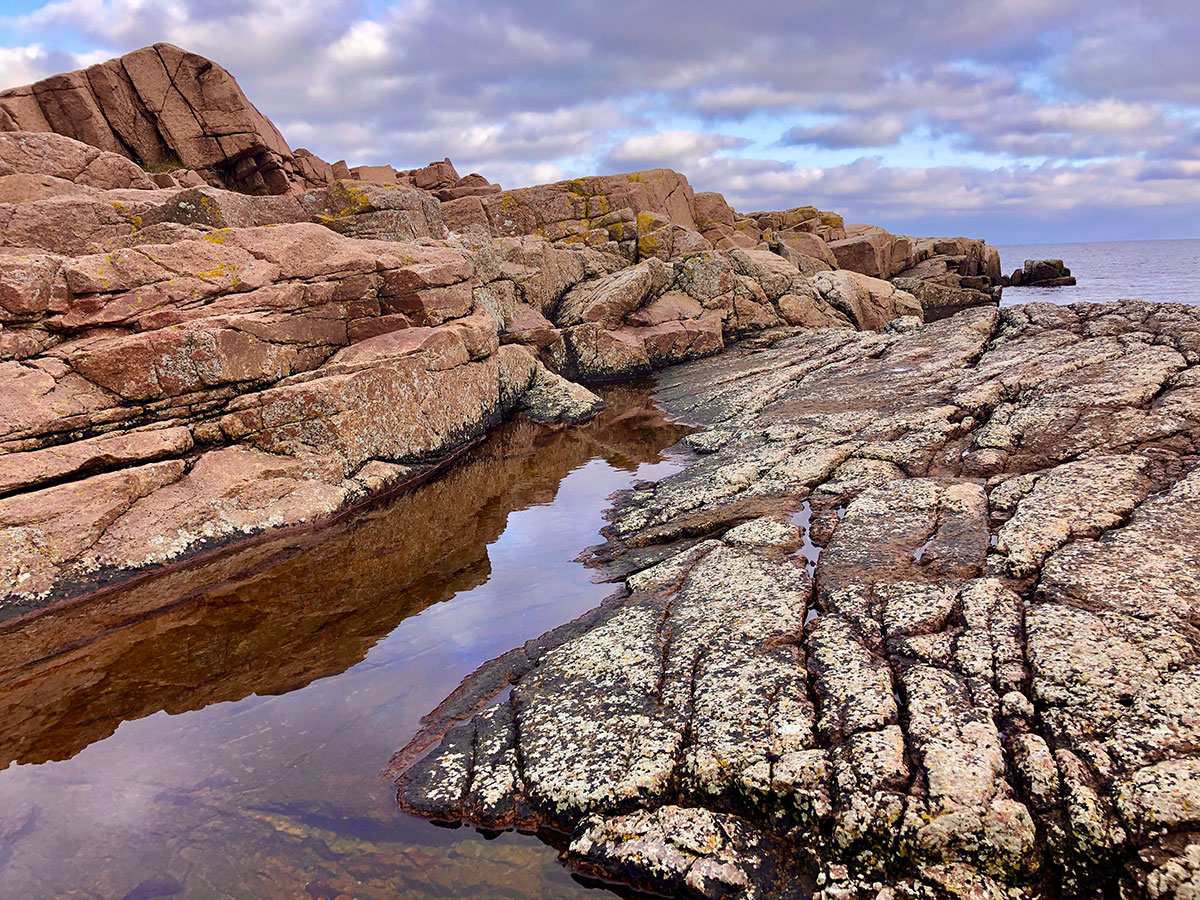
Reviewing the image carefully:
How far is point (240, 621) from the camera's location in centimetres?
1174

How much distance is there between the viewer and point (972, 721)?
21.0ft

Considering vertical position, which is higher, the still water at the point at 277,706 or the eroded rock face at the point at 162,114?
the eroded rock face at the point at 162,114

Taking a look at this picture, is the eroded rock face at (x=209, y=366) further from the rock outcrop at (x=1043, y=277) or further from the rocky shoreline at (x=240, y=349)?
the rock outcrop at (x=1043, y=277)

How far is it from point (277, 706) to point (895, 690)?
7.87 metres

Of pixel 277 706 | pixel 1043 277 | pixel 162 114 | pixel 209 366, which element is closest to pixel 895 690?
pixel 277 706

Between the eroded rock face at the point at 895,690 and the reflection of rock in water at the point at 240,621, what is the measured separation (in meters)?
3.20

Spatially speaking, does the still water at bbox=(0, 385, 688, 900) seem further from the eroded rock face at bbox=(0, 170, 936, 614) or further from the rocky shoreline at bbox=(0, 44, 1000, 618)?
the rocky shoreline at bbox=(0, 44, 1000, 618)

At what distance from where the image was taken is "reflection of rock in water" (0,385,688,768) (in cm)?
966

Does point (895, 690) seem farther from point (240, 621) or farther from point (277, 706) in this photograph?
point (240, 621)

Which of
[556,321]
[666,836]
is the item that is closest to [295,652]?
[666,836]

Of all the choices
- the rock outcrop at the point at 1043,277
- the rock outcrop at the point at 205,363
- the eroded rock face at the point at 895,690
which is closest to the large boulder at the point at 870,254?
the rock outcrop at the point at 1043,277

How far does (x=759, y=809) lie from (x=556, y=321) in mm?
29642

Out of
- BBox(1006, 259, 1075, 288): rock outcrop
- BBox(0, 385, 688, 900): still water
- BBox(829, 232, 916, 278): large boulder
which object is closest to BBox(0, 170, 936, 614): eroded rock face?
BBox(0, 385, 688, 900): still water

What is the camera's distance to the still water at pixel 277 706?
6.62 metres
